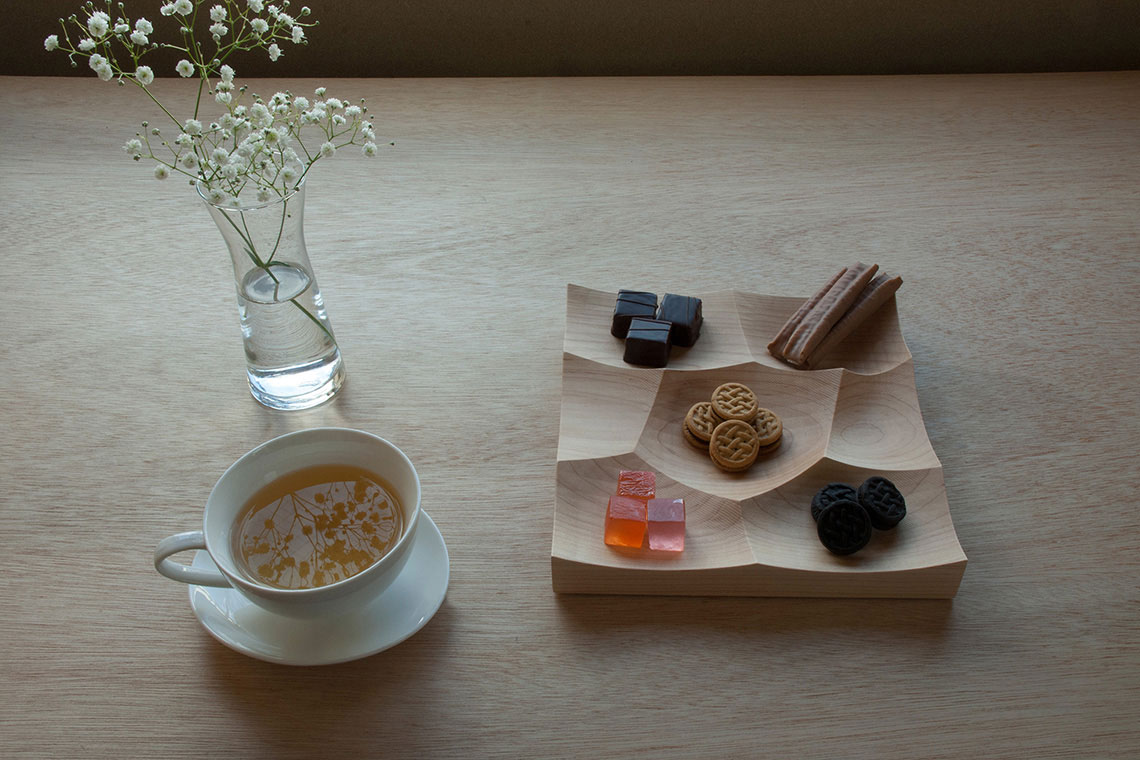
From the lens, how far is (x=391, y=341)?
3.74 feet

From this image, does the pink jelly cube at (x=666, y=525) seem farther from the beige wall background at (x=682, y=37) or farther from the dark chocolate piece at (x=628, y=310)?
the beige wall background at (x=682, y=37)

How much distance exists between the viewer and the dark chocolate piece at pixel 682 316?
3.54 feet

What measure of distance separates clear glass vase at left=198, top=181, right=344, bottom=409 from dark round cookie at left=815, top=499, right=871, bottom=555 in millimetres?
572

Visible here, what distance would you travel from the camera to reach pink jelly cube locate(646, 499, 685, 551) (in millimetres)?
848

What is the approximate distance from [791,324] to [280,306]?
0.59 metres

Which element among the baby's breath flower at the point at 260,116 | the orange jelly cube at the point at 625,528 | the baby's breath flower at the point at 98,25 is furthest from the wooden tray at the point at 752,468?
the baby's breath flower at the point at 98,25

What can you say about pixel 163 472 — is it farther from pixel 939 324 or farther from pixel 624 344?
pixel 939 324

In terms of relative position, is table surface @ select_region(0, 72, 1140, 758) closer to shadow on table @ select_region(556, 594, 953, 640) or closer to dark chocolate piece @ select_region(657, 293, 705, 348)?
shadow on table @ select_region(556, 594, 953, 640)

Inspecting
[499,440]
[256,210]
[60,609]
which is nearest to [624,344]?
[499,440]

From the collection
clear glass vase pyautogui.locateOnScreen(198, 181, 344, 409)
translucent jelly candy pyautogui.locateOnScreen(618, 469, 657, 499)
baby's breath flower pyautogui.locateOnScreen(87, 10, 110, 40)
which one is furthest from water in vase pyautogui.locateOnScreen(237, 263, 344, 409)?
translucent jelly candy pyautogui.locateOnScreen(618, 469, 657, 499)

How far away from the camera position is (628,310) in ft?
3.61

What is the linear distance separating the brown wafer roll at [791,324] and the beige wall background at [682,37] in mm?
896

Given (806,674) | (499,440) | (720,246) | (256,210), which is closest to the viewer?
(806,674)

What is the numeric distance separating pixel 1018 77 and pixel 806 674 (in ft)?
4.39
